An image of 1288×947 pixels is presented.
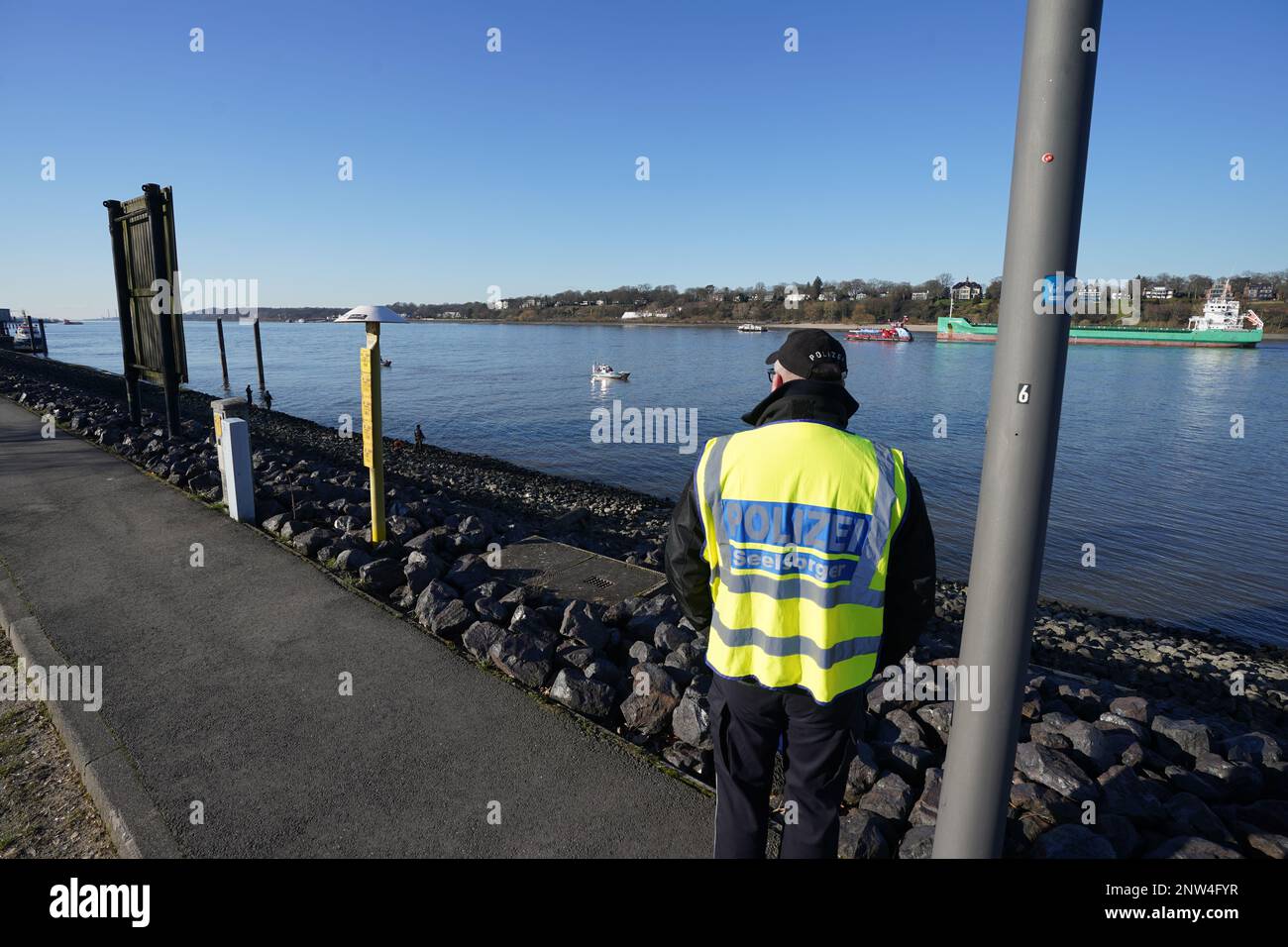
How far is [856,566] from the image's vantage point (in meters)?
2.20

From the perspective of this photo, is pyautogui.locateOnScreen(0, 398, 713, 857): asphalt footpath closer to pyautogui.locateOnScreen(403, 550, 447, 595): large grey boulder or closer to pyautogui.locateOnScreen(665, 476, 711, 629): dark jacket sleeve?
pyautogui.locateOnScreen(403, 550, 447, 595): large grey boulder

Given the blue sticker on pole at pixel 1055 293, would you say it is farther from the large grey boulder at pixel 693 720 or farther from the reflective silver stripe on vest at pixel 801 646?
the large grey boulder at pixel 693 720

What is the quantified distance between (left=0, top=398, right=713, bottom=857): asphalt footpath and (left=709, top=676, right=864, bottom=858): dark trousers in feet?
1.32

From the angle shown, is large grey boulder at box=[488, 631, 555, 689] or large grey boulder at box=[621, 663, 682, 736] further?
large grey boulder at box=[488, 631, 555, 689]

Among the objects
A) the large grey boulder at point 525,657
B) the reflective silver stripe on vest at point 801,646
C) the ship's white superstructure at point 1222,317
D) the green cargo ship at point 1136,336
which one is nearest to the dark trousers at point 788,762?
the reflective silver stripe on vest at point 801,646

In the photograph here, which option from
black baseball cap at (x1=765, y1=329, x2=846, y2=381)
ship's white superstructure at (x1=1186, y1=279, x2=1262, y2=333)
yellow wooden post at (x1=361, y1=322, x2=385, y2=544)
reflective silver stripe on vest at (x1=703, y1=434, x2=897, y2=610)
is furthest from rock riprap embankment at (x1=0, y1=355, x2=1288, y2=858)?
ship's white superstructure at (x1=1186, y1=279, x2=1262, y2=333)

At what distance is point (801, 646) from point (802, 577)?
232mm

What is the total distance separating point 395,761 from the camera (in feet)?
10.9

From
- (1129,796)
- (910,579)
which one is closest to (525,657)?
(910,579)

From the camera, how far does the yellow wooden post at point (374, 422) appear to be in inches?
241

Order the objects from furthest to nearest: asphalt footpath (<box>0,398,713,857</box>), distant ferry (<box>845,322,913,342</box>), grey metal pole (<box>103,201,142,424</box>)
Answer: distant ferry (<box>845,322,913,342</box>) < grey metal pole (<box>103,201,142,424</box>) < asphalt footpath (<box>0,398,713,857</box>)

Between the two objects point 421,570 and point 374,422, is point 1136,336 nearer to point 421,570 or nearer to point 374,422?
point 374,422

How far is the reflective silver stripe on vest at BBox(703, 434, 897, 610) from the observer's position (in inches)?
85.4
